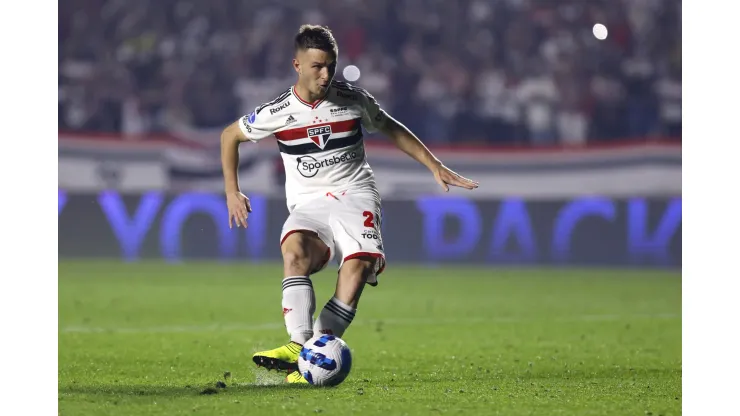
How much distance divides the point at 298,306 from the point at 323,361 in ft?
1.16

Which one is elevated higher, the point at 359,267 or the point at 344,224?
the point at 344,224

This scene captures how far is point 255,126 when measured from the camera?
18.5ft

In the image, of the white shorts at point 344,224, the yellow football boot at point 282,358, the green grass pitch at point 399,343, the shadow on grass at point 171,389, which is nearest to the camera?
the green grass pitch at point 399,343

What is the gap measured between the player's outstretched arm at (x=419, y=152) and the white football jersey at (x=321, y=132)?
0.07m

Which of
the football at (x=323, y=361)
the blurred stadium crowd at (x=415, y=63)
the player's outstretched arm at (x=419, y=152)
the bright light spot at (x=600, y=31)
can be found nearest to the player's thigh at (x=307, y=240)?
the football at (x=323, y=361)

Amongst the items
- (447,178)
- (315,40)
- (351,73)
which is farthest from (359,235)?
(351,73)

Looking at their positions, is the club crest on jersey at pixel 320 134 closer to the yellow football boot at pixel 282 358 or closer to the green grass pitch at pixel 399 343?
the yellow football boot at pixel 282 358

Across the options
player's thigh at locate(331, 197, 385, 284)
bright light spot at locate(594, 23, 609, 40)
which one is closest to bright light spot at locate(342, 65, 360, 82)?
bright light spot at locate(594, 23, 609, 40)

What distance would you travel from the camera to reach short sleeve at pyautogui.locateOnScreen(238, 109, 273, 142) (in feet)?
18.4

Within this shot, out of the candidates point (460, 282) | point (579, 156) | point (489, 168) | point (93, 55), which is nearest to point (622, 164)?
point (579, 156)

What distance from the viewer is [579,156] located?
15.5 m

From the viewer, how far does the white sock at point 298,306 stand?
5.25m

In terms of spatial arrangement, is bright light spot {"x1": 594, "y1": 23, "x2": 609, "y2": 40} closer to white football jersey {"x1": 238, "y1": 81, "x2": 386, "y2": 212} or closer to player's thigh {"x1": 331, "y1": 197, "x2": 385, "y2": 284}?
white football jersey {"x1": 238, "y1": 81, "x2": 386, "y2": 212}

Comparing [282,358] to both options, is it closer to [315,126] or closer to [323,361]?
[323,361]
